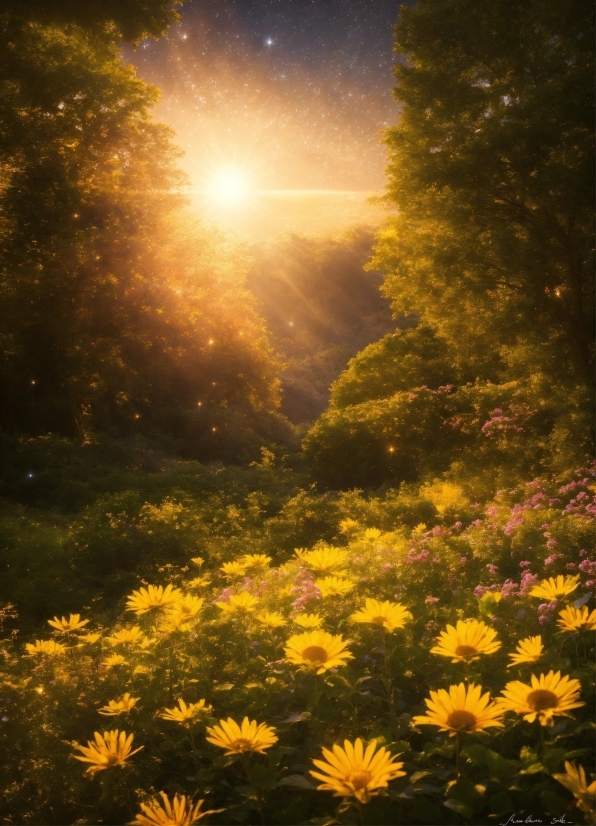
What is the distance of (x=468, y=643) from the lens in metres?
2.05

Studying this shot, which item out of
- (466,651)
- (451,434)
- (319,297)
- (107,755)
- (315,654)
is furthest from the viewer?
(319,297)

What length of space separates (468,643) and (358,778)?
676 mm

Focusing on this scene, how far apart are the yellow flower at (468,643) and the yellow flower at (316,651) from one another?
1.15 feet

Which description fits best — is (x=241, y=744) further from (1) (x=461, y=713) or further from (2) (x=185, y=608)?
(2) (x=185, y=608)

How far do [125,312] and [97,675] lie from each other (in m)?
11.9

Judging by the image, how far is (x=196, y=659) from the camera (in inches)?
109

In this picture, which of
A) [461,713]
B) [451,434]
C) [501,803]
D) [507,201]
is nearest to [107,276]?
[451,434]

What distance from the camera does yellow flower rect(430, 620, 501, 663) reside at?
1.99m

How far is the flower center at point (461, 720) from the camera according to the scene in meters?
1.69

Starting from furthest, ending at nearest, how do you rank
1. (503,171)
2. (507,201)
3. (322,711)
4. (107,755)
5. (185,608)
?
(507,201), (503,171), (185,608), (322,711), (107,755)

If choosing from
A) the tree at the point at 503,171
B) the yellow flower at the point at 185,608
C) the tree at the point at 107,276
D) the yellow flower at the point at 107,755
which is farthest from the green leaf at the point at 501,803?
the tree at the point at 107,276

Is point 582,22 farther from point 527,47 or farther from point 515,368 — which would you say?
point 515,368

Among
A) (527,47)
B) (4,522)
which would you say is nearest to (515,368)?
(527,47)
